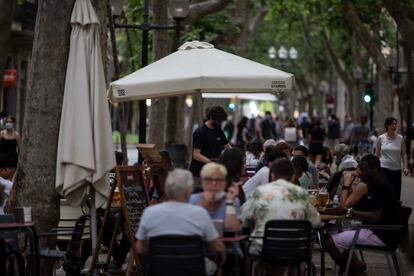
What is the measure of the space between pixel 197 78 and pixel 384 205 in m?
3.18

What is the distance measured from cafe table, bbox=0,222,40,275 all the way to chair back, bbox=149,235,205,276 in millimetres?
1963

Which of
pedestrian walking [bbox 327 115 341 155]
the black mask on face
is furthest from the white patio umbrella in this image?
pedestrian walking [bbox 327 115 341 155]

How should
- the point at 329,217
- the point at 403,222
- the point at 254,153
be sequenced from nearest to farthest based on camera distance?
the point at 403,222
the point at 329,217
the point at 254,153

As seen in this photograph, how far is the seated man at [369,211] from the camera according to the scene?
484 inches

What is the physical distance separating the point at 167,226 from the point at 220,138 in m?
7.17

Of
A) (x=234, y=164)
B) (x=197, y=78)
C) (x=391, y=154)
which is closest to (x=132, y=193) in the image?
(x=234, y=164)

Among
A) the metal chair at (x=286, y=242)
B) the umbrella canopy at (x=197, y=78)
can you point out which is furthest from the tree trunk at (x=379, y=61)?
the metal chair at (x=286, y=242)

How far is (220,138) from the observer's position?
1658 centimetres

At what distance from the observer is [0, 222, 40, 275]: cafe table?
11.0 metres

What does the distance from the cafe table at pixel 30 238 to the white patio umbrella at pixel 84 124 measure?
3.73ft

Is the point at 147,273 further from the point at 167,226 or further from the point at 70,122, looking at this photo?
the point at 70,122

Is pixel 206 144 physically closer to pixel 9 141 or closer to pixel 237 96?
pixel 9 141

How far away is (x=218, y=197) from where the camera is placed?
1066cm

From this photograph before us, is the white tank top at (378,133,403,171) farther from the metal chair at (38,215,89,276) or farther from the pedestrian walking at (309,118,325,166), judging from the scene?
the pedestrian walking at (309,118,325,166)
